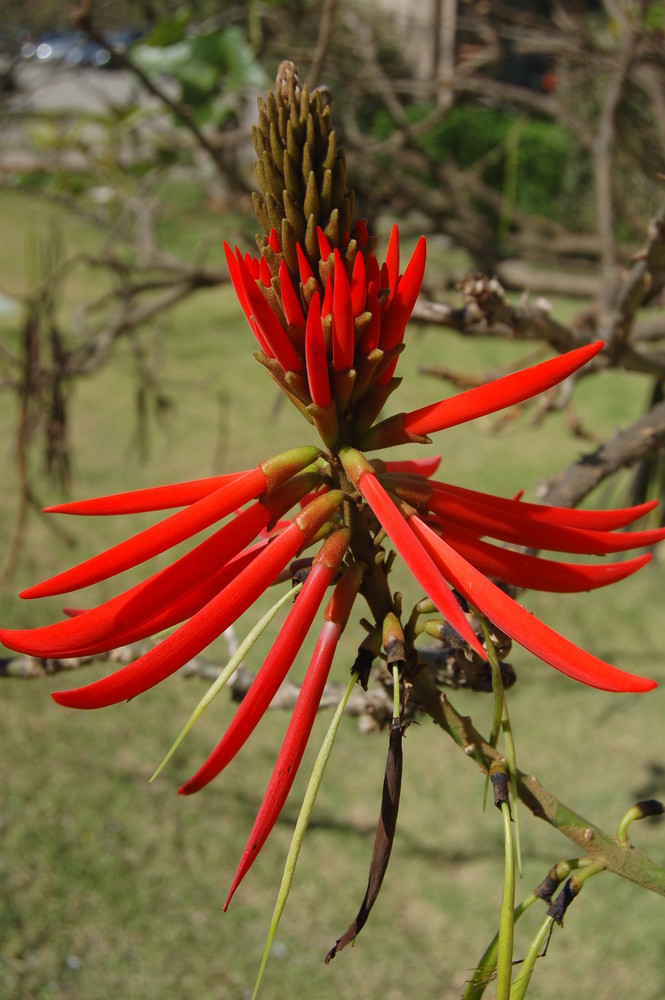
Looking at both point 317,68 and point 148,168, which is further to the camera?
point 148,168

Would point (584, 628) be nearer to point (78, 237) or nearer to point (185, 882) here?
→ point (185, 882)

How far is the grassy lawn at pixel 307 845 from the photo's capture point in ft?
7.64

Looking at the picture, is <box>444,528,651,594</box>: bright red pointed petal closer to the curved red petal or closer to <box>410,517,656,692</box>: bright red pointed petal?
<box>410,517,656,692</box>: bright red pointed petal

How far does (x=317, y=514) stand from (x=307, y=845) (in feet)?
7.72

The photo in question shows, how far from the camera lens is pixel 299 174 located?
788 mm

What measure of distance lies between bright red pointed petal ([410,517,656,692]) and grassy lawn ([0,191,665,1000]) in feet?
5.50

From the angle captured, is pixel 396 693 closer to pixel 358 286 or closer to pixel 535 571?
pixel 535 571

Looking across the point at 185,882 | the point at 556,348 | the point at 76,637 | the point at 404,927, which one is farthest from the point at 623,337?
the point at 185,882

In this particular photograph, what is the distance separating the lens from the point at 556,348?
1679mm

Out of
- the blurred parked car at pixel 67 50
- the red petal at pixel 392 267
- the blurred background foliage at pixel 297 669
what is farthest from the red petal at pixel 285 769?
the blurred parked car at pixel 67 50

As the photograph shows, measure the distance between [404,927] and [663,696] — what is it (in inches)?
63.1

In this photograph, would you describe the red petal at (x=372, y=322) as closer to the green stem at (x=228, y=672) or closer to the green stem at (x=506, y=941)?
the green stem at (x=228, y=672)

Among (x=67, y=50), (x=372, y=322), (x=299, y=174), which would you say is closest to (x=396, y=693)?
(x=372, y=322)

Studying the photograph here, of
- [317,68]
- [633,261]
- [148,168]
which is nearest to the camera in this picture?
[633,261]
